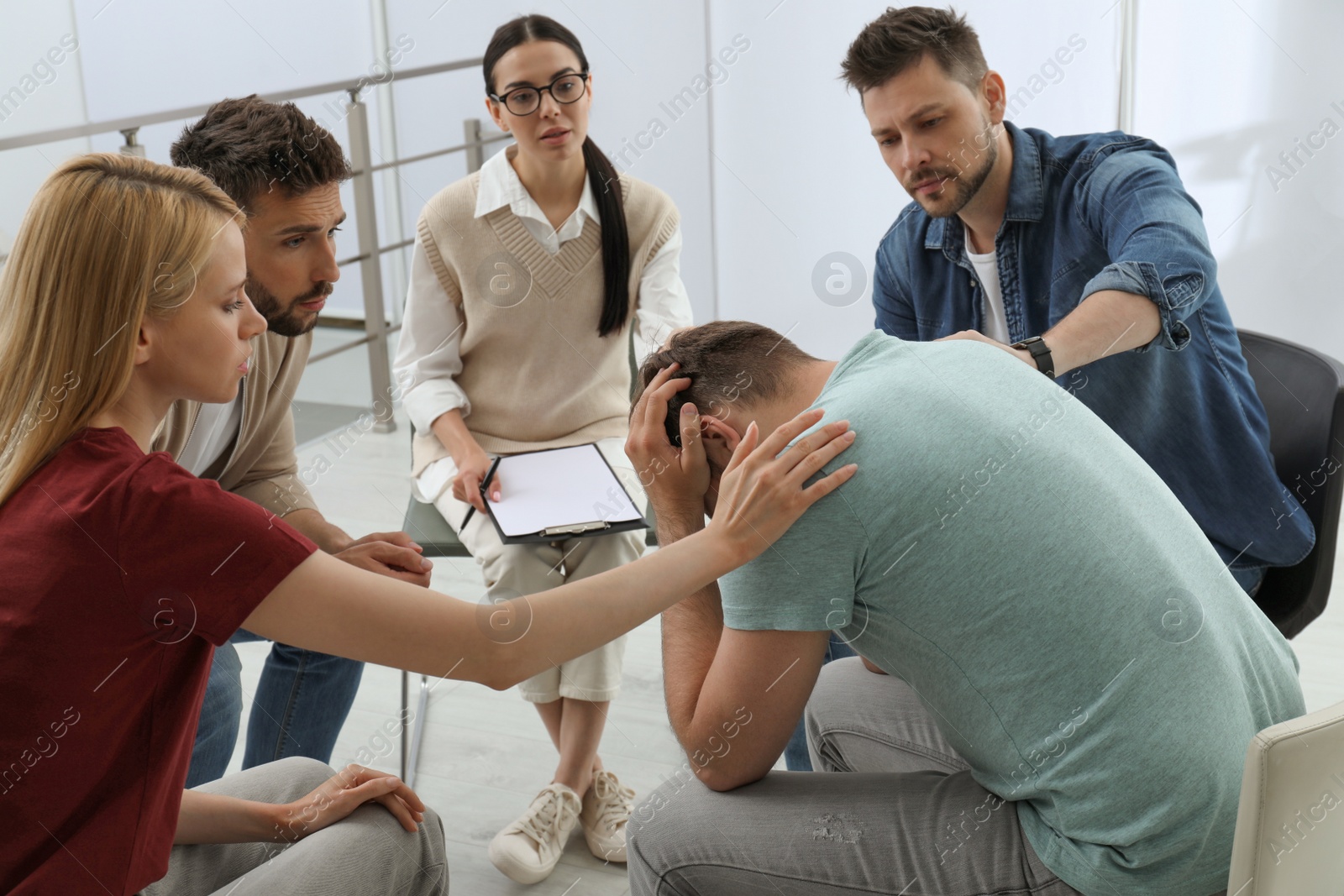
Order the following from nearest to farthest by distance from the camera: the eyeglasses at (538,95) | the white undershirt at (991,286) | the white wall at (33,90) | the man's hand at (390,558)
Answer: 1. the man's hand at (390,558)
2. the white undershirt at (991,286)
3. the eyeglasses at (538,95)
4. the white wall at (33,90)

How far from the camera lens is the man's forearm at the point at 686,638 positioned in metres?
1.16

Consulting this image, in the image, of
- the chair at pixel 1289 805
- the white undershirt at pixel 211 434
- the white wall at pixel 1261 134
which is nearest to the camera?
the chair at pixel 1289 805

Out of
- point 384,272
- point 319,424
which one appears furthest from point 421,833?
point 384,272

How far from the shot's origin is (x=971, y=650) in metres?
1.04

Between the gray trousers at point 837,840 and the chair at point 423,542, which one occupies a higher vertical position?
the gray trousers at point 837,840

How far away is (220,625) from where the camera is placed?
0.97m

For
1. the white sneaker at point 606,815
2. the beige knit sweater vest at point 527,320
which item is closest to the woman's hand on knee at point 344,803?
the white sneaker at point 606,815

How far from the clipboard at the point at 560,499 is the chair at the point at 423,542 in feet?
0.31

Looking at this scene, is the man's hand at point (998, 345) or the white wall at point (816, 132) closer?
the man's hand at point (998, 345)

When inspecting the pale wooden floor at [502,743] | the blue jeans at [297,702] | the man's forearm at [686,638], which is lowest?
the pale wooden floor at [502,743]

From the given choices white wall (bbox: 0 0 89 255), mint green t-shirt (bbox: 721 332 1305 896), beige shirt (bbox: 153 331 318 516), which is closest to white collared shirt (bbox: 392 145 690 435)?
beige shirt (bbox: 153 331 318 516)

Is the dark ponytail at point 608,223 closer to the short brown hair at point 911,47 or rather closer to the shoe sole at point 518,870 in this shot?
the short brown hair at point 911,47

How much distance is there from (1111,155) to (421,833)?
4.53 feet

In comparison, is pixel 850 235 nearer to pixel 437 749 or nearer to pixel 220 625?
pixel 437 749
